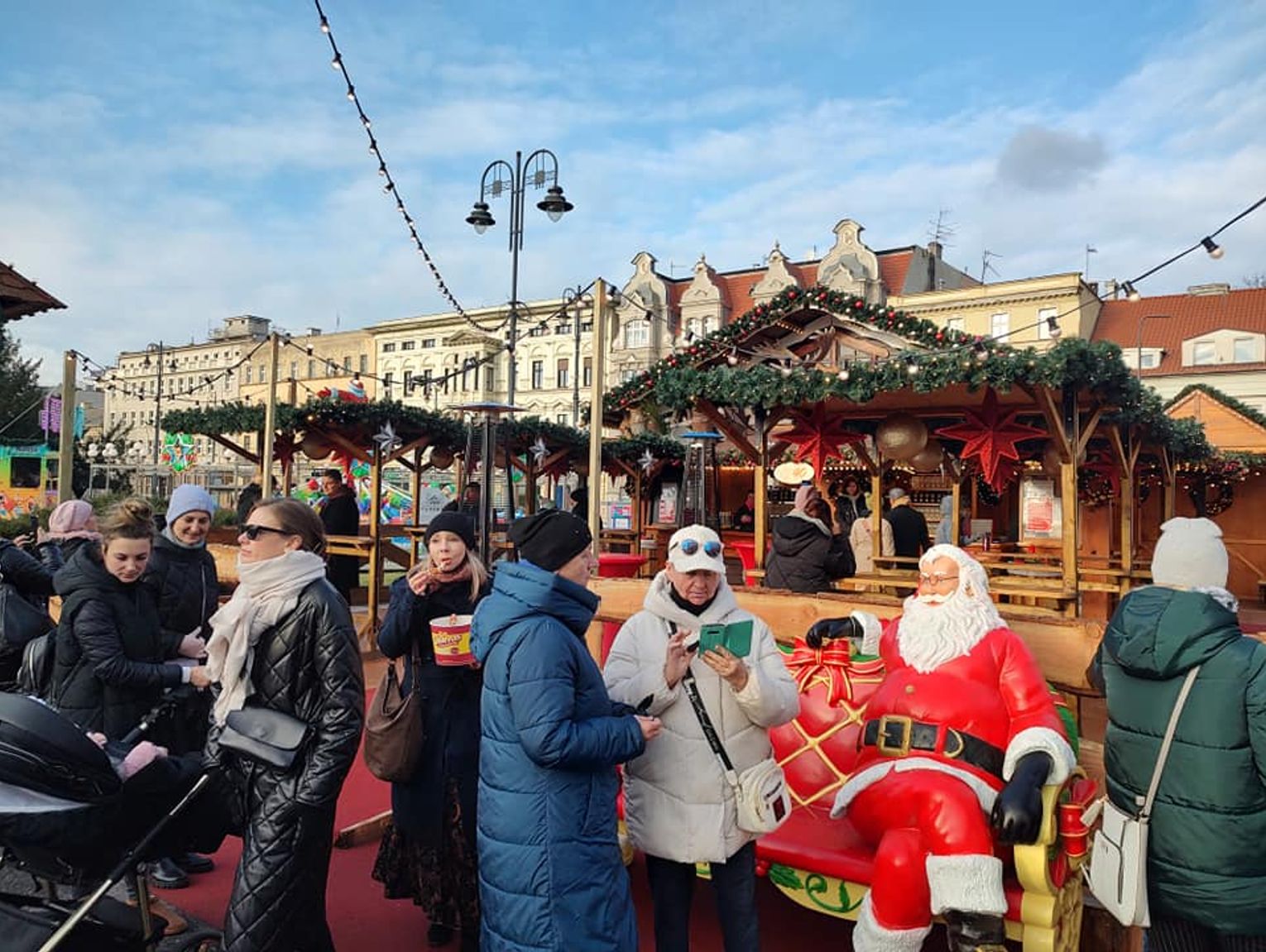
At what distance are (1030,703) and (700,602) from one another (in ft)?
3.86

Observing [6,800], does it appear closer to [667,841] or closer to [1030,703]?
[667,841]

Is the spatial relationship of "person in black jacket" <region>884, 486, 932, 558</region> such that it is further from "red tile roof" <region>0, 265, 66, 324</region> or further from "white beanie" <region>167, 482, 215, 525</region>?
"red tile roof" <region>0, 265, 66, 324</region>

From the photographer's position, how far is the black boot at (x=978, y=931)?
2.60m

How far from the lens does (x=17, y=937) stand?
225 centimetres

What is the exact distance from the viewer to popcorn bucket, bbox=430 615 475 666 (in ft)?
10.2

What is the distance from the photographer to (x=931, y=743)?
2906mm

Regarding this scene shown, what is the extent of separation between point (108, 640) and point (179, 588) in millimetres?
546

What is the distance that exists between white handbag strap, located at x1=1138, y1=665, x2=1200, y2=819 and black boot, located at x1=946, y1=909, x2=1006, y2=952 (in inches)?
21.3

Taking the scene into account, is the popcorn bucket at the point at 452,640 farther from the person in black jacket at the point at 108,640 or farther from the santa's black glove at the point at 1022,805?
the santa's black glove at the point at 1022,805

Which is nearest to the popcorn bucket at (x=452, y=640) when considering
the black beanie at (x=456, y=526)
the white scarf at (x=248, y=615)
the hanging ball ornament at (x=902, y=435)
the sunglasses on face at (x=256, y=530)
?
the black beanie at (x=456, y=526)

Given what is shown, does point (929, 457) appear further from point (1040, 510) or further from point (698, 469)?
point (1040, 510)

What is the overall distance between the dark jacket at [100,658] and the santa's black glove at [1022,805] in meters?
3.07

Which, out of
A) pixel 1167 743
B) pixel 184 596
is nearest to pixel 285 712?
pixel 184 596

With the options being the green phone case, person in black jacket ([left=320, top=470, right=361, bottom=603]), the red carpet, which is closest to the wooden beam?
person in black jacket ([left=320, top=470, right=361, bottom=603])
